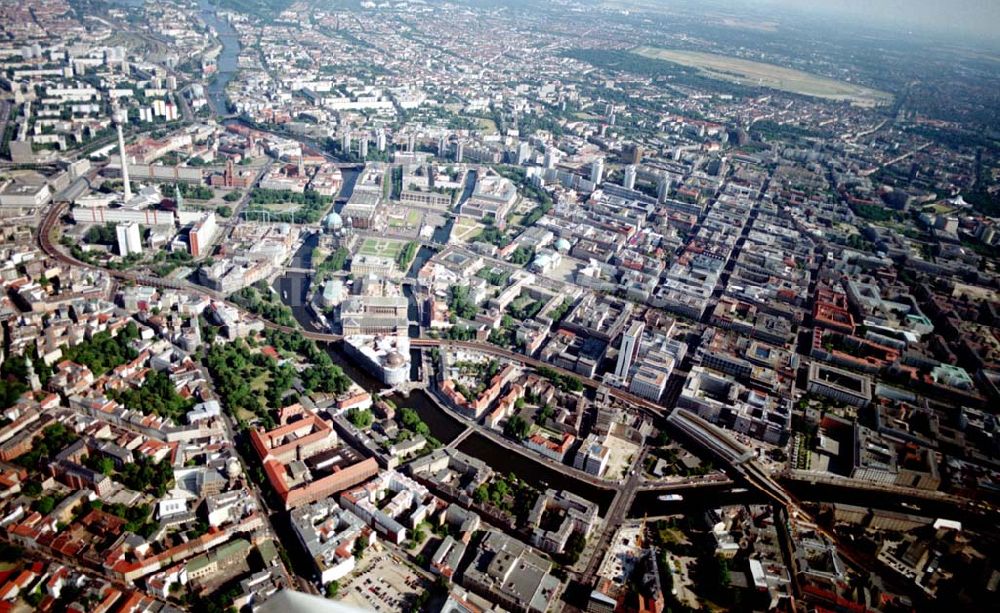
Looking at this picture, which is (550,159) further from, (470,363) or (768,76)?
(768,76)

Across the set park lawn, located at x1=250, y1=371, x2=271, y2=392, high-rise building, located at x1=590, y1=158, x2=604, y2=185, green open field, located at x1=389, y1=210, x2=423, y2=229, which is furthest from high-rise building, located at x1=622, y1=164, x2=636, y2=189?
park lawn, located at x1=250, y1=371, x2=271, y2=392

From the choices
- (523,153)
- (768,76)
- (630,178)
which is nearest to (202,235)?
(523,153)

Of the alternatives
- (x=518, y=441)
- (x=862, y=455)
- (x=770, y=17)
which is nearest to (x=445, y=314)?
(x=518, y=441)

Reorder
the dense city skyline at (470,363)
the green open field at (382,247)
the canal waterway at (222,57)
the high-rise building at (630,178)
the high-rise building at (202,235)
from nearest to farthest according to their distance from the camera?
the dense city skyline at (470,363)
the high-rise building at (202,235)
the green open field at (382,247)
the high-rise building at (630,178)
the canal waterway at (222,57)

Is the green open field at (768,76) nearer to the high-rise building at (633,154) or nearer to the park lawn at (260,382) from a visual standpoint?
the high-rise building at (633,154)

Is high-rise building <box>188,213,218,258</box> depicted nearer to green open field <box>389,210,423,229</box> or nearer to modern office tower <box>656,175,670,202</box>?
green open field <box>389,210,423,229</box>

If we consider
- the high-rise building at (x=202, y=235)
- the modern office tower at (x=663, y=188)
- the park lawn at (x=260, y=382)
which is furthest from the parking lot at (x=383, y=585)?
the modern office tower at (x=663, y=188)
